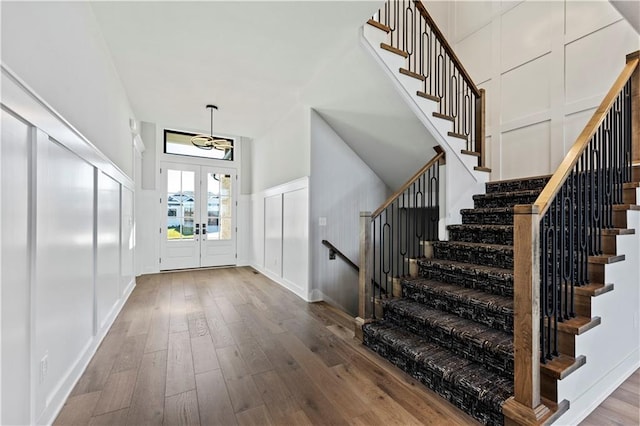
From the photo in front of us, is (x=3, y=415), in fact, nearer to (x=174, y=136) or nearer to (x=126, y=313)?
(x=126, y=313)

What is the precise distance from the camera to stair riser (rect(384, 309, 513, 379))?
1.92 m

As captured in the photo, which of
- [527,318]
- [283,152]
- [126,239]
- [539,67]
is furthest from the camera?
[283,152]

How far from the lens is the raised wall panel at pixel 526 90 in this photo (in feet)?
Answer: 12.8

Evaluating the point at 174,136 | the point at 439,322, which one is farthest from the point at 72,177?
the point at 174,136

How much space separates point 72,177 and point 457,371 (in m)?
2.99

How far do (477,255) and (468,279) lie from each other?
1.03 ft

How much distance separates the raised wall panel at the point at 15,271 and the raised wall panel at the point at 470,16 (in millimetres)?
5906

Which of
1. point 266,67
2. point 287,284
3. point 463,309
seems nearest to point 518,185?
point 463,309

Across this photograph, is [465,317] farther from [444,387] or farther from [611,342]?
[611,342]

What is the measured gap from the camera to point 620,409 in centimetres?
189

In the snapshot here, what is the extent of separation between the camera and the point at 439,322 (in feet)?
7.73

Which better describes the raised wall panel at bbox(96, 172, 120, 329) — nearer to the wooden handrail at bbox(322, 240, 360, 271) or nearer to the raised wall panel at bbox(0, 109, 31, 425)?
the raised wall panel at bbox(0, 109, 31, 425)

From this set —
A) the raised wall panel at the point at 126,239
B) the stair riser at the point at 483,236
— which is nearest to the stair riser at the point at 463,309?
the stair riser at the point at 483,236

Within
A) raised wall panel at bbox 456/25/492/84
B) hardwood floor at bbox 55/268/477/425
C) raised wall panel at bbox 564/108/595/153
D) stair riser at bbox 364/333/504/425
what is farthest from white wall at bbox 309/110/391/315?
raised wall panel at bbox 564/108/595/153
